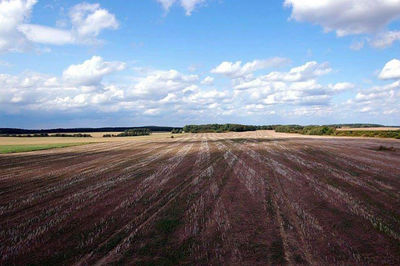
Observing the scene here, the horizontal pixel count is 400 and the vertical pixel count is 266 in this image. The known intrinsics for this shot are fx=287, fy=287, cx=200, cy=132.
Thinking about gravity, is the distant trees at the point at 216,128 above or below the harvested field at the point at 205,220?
above

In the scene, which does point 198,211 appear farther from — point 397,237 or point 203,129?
point 203,129

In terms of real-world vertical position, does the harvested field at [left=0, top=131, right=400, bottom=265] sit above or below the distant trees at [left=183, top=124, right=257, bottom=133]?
below

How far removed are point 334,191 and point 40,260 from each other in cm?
959

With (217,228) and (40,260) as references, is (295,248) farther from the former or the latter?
(40,260)

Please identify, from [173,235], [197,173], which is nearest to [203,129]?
[197,173]

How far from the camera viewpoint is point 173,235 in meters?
6.71

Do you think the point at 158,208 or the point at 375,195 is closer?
the point at 158,208

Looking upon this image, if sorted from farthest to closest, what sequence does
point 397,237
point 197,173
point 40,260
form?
point 197,173
point 397,237
point 40,260

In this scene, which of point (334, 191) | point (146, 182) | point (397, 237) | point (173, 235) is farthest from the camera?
point (146, 182)

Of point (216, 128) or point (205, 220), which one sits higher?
point (216, 128)

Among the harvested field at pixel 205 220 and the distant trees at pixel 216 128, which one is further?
the distant trees at pixel 216 128

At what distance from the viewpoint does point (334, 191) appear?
10.7 meters

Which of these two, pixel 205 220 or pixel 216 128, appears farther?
pixel 216 128

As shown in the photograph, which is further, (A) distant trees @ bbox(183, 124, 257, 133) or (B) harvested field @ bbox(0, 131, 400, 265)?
(A) distant trees @ bbox(183, 124, 257, 133)
